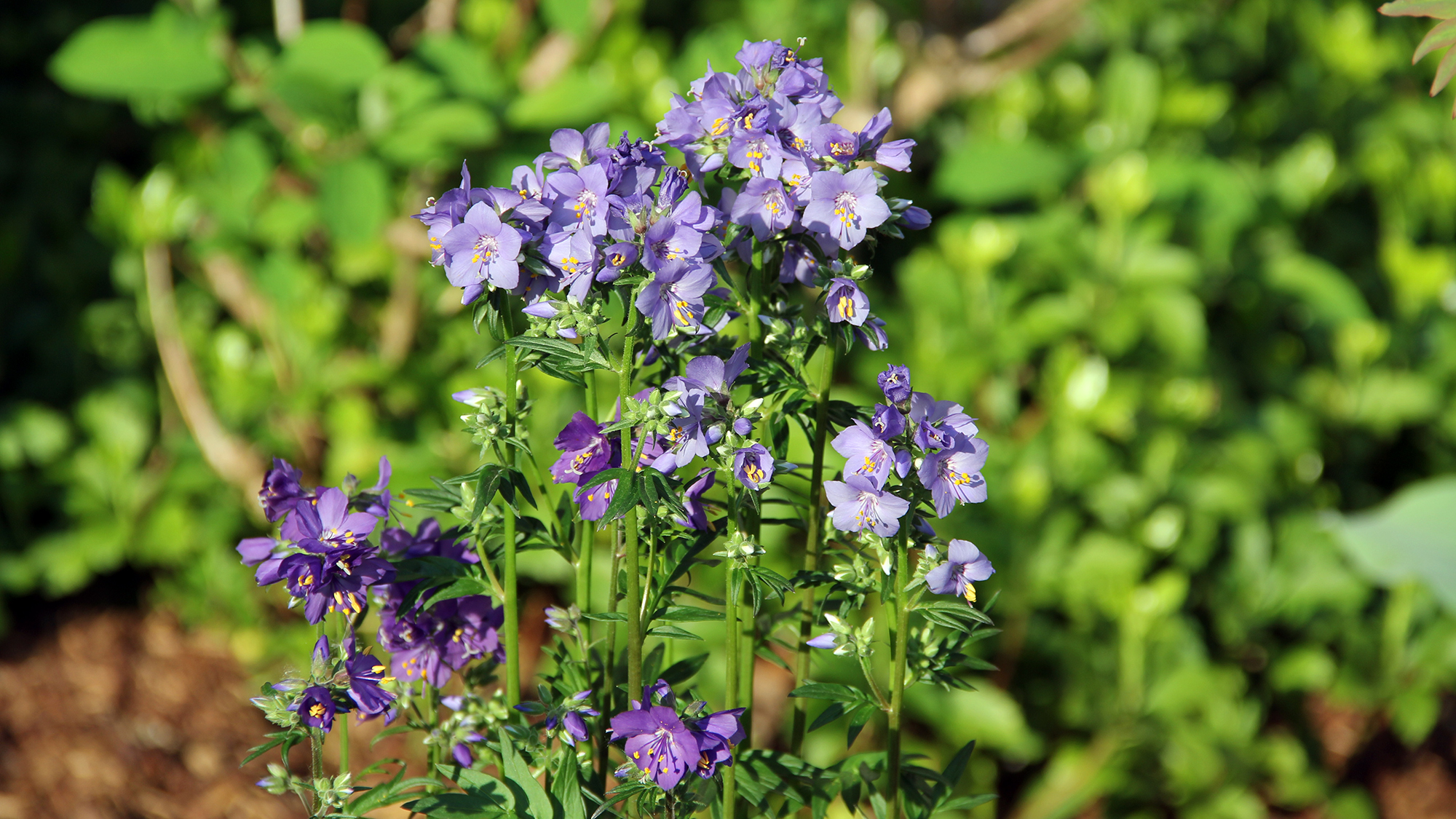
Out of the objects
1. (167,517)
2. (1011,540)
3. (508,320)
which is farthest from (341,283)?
(508,320)

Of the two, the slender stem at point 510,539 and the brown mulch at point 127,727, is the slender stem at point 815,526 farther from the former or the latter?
the brown mulch at point 127,727

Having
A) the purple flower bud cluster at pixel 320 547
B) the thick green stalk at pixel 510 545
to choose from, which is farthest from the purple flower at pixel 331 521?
the thick green stalk at pixel 510 545

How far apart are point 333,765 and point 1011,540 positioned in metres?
1.52

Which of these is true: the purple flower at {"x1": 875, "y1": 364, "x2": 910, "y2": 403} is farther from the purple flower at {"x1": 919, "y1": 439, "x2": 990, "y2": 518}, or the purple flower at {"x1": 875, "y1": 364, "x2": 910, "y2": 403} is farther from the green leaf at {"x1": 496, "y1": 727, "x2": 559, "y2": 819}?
the green leaf at {"x1": 496, "y1": 727, "x2": 559, "y2": 819}

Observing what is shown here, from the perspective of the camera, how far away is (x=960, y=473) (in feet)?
2.83

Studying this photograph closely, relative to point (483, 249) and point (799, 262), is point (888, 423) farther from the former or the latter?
point (483, 249)

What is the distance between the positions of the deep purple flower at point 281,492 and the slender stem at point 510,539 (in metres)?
0.19

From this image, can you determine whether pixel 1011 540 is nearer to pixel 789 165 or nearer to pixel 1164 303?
pixel 1164 303

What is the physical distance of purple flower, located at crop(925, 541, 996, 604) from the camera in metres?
0.87

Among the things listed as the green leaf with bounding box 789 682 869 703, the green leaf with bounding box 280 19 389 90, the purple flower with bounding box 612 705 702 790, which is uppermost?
the green leaf with bounding box 280 19 389 90

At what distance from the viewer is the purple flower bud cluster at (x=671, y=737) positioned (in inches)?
32.7

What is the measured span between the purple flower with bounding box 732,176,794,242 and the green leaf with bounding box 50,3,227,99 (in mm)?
1660

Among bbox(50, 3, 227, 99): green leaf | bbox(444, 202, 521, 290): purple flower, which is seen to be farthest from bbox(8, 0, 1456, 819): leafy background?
bbox(444, 202, 521, 290): purple flower

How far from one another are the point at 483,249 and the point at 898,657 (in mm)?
489
